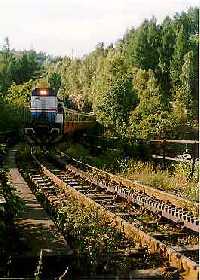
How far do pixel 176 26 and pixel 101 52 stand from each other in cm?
2064

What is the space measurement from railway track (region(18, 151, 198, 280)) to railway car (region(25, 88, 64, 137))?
42.0ft

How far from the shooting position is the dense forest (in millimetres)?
33562

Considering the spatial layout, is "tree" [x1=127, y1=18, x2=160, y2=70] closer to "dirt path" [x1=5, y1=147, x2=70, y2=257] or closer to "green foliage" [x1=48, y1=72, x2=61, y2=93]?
"green foliage" [x1=48, y1=72, x2=61, y2=93]

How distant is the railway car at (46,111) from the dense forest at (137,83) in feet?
11.3

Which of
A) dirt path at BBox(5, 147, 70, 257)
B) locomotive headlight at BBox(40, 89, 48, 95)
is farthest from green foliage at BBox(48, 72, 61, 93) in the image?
dirt path at BBox(5, 147, 70, 257)

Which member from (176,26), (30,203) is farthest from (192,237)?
(176,26)

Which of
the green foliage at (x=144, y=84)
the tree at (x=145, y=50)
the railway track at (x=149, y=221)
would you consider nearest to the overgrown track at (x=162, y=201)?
the railway track at (x=149, y=221)

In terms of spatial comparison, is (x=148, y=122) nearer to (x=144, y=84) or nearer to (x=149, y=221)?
(x=149, y=221)

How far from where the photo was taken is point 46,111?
91.5ft

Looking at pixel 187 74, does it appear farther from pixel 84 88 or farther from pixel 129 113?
pixel 129 113

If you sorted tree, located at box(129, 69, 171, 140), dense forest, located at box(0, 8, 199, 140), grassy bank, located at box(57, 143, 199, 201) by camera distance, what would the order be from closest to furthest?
grassy bank, located at box(57, 143, 199, 201) → tree, located at box(129, 69, 171, 140) → dense forest, located at box(0, 8, 199, 140)

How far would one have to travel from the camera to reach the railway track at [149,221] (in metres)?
6.62

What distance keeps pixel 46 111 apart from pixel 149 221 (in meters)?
19.1

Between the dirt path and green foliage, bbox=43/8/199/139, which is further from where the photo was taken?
green foliage, bbox=43/8/199/139
